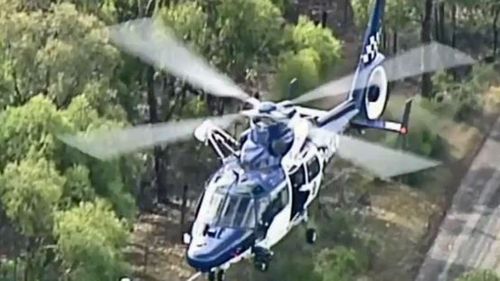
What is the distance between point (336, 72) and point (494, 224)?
6.87 m

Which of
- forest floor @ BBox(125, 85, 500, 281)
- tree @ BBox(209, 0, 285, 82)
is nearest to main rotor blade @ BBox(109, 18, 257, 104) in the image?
tree @ BBox(209, 0, 285, 82)

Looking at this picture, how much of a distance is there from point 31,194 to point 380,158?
1070 centimetres

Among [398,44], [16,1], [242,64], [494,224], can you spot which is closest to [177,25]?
[242,64]

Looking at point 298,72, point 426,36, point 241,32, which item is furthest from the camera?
point 426,36

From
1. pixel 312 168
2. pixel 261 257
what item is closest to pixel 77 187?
pixel 261 257

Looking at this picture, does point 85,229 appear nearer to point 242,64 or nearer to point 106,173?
point 106,173

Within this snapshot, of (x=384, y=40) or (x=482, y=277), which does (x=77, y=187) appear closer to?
(x=482, y=277)

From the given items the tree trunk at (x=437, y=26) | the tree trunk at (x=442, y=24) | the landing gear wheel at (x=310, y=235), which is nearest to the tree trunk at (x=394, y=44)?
the tree trunk at (x=437, y=26)

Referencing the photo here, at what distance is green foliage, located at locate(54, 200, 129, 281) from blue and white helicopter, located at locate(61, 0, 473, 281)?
1.54m

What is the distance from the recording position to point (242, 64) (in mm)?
37094

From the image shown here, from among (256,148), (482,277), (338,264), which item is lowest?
(338,264)

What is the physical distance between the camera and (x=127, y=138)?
3219cm

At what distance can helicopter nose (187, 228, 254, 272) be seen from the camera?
27438 millimetres

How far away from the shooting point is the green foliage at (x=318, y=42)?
38750 millimetres
